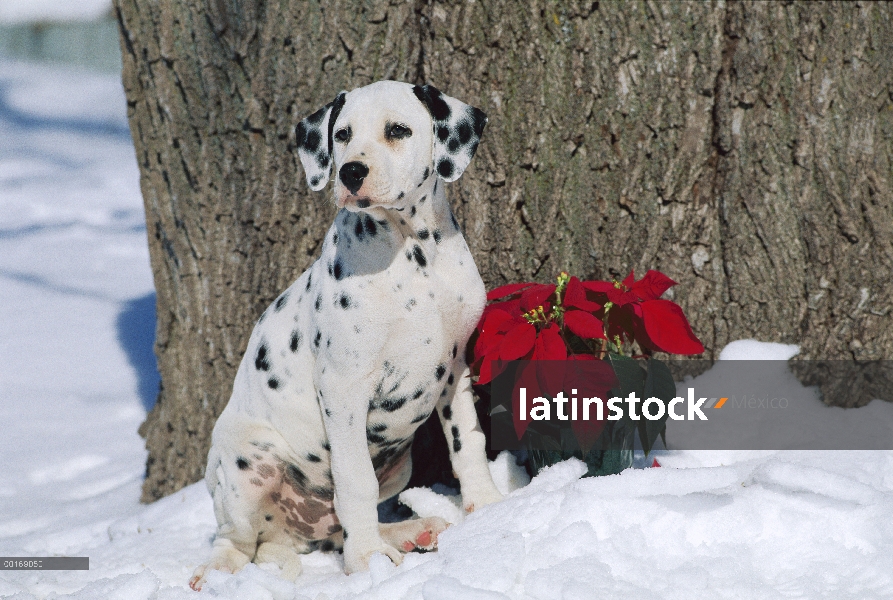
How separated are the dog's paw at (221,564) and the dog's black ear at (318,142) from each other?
1.45 m

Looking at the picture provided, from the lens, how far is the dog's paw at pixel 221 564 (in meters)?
2.95

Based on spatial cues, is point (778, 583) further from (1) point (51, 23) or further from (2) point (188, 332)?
(1) point (51, 23)

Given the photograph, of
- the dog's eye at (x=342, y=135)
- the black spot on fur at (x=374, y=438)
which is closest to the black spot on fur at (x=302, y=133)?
the dog's eye at (x=342, y=135)

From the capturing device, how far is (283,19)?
3705 mm

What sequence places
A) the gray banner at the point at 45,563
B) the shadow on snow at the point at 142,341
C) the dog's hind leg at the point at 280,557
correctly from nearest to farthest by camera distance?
the dog's hind leg at the point at 280,557, the gray banner at the point at 45,563, the shadow on snow at the point at 142,341

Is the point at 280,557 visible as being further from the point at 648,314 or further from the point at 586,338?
the point at 648,314

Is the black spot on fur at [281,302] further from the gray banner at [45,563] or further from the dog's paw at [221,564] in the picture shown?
the gray banner at [45,563]

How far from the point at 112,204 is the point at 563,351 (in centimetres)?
695

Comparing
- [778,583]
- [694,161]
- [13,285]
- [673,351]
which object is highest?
[694,161]

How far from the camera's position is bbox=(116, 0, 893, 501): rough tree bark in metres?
3.50

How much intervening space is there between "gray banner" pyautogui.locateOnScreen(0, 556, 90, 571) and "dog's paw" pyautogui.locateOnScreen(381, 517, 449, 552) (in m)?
1.37

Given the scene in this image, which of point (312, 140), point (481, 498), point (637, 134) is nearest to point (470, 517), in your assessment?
point (481, 498)

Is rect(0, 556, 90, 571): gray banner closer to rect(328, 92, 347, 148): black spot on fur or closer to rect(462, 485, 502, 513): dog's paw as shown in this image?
rect(462, 485, 502, 513): dog's paw

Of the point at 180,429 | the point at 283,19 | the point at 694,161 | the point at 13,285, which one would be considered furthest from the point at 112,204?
the point at 694,161
